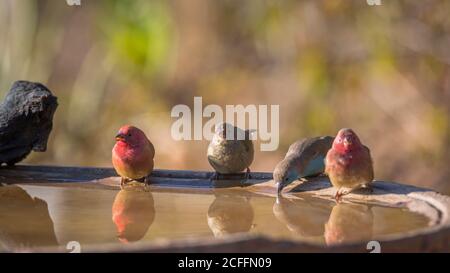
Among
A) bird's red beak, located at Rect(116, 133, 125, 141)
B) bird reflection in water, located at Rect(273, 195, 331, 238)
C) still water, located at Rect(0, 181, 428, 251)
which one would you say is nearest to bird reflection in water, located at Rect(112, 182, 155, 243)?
still water, located at Rect(0, 181, 428, 251)

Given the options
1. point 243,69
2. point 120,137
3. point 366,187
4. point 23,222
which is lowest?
point 23,222

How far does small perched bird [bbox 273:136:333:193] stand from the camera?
3.86 meters

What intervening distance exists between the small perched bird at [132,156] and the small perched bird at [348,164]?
0.95 m

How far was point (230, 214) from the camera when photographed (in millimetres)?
3414

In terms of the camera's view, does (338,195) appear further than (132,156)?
No

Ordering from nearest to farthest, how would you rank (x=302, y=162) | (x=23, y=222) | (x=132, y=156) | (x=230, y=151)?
1. (x=23, y=222)
2. (x=302, y=162)
3. (x=132, y=156)
4. (x=230, y=151)

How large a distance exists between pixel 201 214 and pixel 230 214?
118mm

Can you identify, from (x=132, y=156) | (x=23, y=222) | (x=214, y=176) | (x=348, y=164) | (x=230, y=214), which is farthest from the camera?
(x=214, y=176)

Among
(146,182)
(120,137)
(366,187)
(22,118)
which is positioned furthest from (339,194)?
(22,118)

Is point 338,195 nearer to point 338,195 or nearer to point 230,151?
point 338,195

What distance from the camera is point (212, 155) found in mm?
4367

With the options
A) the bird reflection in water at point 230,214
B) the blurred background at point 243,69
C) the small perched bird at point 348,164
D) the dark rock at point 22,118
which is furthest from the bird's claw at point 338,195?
the blurred background at point 243,69
